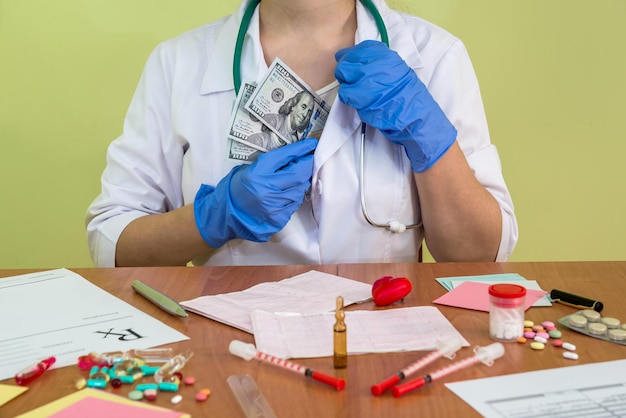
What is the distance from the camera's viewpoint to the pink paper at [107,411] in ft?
2.33

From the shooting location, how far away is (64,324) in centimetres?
97

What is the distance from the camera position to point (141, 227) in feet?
4.62

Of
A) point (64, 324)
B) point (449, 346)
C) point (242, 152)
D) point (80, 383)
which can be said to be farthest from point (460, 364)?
point (242, 152)

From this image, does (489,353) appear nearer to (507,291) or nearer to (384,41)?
(507,291)

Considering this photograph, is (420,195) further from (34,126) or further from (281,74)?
(34,126)

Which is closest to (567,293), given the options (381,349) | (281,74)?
(381,349)

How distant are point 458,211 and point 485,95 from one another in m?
0.84

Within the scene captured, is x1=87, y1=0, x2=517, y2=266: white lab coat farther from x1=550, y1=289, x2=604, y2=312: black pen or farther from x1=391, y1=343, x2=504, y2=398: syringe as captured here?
x1=391, y1=343, x2=504, y2=398: syringe

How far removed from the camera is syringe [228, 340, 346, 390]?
0.77 m

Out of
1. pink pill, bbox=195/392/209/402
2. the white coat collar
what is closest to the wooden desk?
pink pill, bbox=195/392/209/402

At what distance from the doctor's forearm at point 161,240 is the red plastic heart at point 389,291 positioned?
18.0 inches

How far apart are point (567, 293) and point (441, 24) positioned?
1238mm

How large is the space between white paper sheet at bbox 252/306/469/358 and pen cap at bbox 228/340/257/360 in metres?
0.02

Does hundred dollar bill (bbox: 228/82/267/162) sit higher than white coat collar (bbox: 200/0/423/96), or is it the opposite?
white coat collar (bbox: 200/0/423/96)
